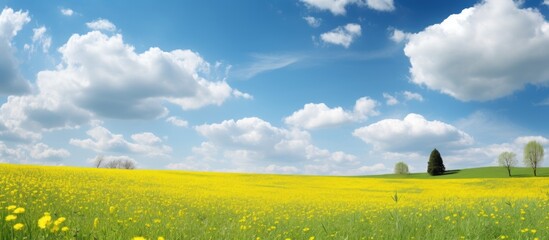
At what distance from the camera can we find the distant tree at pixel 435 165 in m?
99.3

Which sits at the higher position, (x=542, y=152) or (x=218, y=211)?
(x=542, y=152)

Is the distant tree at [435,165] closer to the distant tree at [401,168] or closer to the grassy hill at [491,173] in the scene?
the grassy hill at [491,173]

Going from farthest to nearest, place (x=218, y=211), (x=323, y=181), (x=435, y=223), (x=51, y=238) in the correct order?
(x=323, y=181) → (x=218, y=211) → (x=435, y=223) → (x=51, y=238)

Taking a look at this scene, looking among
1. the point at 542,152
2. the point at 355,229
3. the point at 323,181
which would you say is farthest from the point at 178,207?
the point at 542,152

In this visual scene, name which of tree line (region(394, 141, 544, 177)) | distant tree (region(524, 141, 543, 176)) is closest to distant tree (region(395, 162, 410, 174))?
tree line (region(394, 141, 544, 177))

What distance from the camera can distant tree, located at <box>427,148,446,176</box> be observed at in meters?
99.3

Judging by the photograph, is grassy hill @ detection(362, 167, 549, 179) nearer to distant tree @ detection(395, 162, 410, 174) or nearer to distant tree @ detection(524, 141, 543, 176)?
distant tree @ detection(524, 141, 543, 176)

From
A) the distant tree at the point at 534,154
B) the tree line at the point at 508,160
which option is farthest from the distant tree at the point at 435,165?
the distant tree at the point at 534,154

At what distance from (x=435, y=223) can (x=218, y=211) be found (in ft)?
25.5

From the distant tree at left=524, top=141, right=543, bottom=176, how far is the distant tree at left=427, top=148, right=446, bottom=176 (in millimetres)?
18271

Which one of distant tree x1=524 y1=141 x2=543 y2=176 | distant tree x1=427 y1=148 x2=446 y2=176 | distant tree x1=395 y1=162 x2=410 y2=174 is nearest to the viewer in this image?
distant tree x1=524 y1=141 x2=543 y2=176

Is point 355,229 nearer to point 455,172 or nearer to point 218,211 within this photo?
point 218,211

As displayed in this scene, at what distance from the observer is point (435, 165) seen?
9956 centimetres

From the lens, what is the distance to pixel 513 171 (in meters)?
95.1
